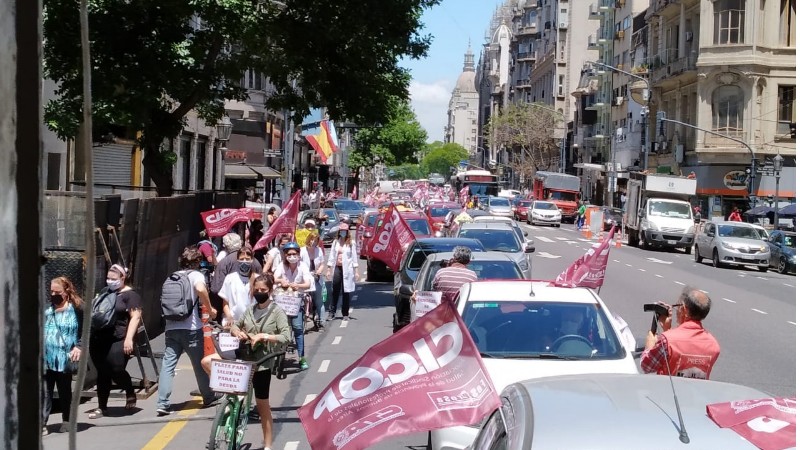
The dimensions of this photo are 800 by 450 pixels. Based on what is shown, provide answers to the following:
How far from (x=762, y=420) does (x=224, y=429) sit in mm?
5833

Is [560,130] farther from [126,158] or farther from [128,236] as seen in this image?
[128,236]

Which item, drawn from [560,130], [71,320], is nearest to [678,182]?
[71,320]

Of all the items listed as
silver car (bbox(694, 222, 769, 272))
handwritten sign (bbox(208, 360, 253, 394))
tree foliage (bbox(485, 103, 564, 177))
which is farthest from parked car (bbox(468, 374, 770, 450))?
tree foliage (bbox(485, 103, 564, 177))

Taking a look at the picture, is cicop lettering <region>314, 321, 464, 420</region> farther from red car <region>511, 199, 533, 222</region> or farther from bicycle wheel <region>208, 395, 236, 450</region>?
red car <region>511, 199, 533, 222</region>

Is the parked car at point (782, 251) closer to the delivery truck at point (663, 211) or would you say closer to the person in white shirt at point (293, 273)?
the delivery truck at point (663, 211)

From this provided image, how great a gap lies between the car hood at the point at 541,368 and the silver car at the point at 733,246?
29669 mm

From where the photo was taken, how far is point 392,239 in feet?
59.7

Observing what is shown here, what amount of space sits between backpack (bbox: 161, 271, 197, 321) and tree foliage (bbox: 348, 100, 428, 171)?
87.3m

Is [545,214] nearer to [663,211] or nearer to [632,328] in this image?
[663,211]

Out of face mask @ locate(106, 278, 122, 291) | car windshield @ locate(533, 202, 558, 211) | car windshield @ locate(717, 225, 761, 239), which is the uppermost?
face mask @ locate(106, 278, 122, 291)

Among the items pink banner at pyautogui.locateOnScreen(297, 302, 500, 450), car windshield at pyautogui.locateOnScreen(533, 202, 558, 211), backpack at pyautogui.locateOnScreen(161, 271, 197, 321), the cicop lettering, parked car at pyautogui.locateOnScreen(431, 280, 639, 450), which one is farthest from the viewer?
car windshield at pyautogui.locateOnScreen(533, 202, 558, 211)

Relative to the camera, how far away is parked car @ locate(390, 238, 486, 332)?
52.9 feet

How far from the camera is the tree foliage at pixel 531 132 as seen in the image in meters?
106

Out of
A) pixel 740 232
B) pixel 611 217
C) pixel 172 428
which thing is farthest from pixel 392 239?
pixel 611 217
